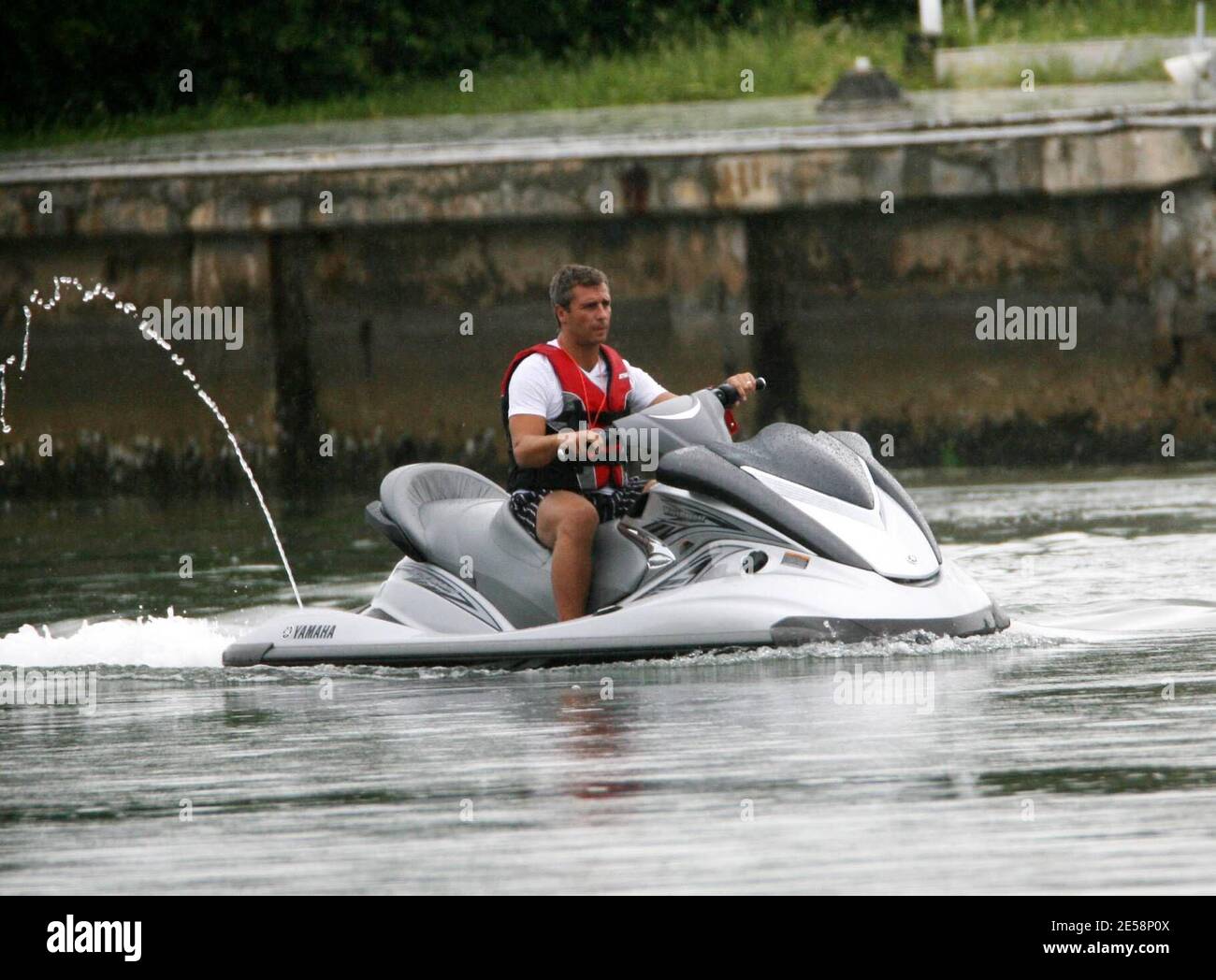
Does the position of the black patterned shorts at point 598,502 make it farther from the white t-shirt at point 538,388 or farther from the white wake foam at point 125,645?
the white wake foam at point 125,645

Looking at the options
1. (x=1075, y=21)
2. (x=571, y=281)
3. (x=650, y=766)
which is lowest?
(x=650, y=766)

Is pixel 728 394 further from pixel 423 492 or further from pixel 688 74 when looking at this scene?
pixel 688 74

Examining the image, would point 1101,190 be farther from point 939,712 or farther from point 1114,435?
point 939,712

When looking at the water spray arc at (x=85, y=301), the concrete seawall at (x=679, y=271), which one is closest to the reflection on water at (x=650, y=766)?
the concrete seawall at (x=679, y=271)

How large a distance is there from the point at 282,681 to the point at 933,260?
9.44m

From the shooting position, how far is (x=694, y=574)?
8.14 m

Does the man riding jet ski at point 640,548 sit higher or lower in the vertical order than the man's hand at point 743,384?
lower

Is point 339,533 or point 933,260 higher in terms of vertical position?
point 933,260

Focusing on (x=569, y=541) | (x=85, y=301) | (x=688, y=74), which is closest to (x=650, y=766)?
(x=569, y=541)

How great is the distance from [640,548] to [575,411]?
0.53 metres

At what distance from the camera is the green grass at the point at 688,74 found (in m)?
22.0

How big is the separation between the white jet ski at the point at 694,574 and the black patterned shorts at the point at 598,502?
1.8 inches

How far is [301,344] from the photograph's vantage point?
1795cm

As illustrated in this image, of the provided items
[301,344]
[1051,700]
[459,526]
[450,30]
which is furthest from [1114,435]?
[450,30]
